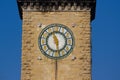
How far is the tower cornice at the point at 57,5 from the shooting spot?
3341 centimetres

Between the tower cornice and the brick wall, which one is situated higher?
the tower cornice

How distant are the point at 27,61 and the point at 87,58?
3232 mm

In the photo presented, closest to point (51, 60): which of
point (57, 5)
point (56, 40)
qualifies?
point (56, 40)

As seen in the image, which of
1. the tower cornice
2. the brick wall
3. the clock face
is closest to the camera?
the brick wall

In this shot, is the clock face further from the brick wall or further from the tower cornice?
the tower cornice

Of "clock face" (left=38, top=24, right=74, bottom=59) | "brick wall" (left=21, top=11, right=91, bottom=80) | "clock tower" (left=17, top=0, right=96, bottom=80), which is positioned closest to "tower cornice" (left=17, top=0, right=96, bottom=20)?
"clock tower" (left=17, top=0, right=96, bottom=80)

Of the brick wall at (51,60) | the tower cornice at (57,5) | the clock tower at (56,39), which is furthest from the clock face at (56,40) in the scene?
the tower cornice at (57,5)

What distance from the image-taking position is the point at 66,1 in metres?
33.5

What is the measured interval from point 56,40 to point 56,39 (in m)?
0.05

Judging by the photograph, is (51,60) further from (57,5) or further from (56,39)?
(57,5)

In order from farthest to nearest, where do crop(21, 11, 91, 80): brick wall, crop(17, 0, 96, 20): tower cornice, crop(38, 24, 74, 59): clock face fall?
crop(17, 0, 96, 20): tower cornice → crop(38, 24, 74, 59): clock face → crop(21, 11, 91, 80): brick wall

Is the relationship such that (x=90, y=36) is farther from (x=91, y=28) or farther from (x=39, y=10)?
(x=39, y=10)

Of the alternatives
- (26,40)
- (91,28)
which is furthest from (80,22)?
(26,40)

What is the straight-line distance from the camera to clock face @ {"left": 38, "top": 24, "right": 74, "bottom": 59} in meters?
33.0
